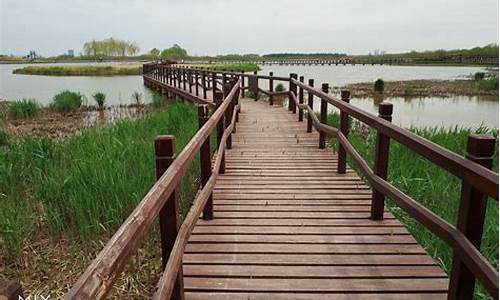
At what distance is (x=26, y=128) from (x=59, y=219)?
10575 millimetres

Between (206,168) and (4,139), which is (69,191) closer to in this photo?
(206,168)

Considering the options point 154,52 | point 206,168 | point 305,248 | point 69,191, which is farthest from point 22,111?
point 154,52

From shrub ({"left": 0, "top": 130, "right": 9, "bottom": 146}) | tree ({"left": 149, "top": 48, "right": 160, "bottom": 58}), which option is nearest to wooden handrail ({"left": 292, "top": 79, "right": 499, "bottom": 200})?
shrub ({"left": 0, "top": 130, "right": 9, "bottom": 146})

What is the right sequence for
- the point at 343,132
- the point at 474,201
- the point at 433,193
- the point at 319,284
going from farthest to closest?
the point at 343,132 → the point at 433,193 → the point at 319,284 → the point at 474,201

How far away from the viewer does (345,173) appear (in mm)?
5453

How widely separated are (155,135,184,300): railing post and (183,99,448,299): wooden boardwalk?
1.98 feet

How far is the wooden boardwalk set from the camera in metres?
2.69

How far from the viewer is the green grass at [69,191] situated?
407 cm

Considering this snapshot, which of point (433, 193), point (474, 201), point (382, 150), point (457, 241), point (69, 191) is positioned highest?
point (474, 201)

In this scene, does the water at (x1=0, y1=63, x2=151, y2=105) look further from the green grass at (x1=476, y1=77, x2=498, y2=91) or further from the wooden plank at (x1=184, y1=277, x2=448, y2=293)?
the green grass at (x1=476, y1=77, x2=498, y2=91)

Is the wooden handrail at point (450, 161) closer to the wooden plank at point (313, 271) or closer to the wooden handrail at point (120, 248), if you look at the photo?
the wooden plank at point (313, 271)

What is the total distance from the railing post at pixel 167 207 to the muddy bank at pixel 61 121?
33.3 feet

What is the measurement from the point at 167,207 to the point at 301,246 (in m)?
1.49

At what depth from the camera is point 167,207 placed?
216cm
